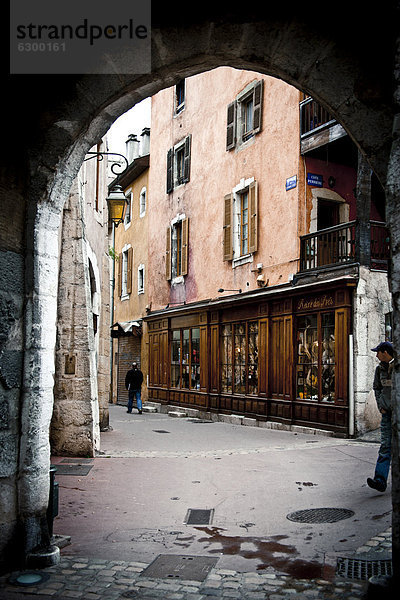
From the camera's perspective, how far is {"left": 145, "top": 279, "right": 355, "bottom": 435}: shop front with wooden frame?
12.7 meters

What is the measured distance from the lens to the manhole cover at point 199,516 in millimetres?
5879

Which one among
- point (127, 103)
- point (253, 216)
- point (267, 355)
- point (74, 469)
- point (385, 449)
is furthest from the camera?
point (253, 216)

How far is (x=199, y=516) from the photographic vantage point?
6.11m

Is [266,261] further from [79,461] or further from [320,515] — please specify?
[320,515]

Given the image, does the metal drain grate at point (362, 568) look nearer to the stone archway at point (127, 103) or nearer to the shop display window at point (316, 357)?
the stone archway at point (127, 103)

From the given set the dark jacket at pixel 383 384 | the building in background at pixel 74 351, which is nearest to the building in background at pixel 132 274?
the building in background at pixel 74 351

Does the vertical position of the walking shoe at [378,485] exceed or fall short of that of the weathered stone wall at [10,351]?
it falls short


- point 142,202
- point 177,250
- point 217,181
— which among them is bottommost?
point 177,250

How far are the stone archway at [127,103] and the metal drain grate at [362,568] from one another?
2137 mm

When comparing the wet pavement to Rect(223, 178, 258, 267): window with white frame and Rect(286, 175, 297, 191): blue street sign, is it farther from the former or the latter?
Rect(223, 178, 258, 267): window with white frame

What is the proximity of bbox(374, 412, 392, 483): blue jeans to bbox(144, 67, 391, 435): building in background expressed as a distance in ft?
17.9

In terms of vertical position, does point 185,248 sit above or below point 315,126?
below

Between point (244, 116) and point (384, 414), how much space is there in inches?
480

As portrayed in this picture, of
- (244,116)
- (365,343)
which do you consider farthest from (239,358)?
(244,116)
